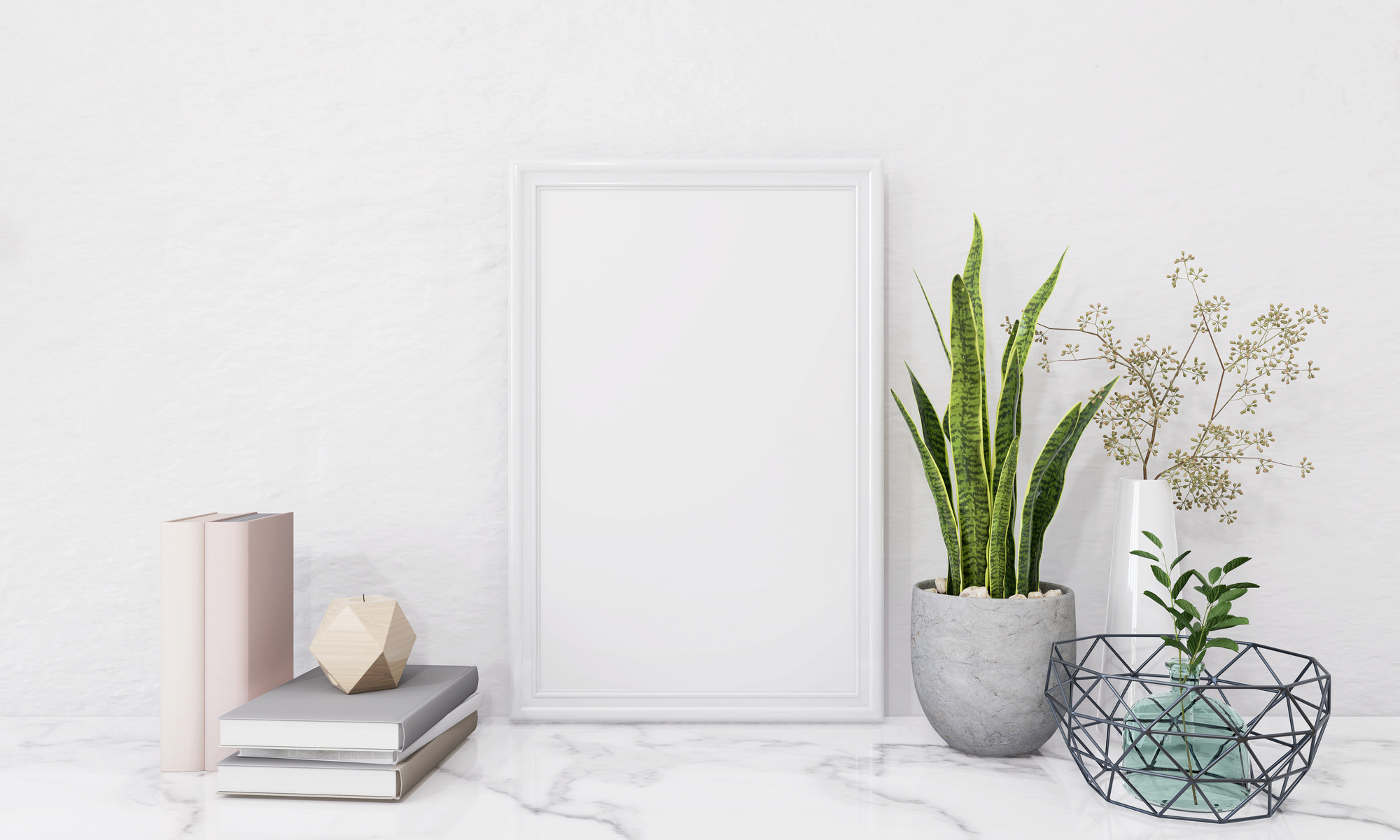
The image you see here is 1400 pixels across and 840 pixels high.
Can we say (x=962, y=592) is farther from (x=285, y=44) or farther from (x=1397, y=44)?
(x=285, y=44)

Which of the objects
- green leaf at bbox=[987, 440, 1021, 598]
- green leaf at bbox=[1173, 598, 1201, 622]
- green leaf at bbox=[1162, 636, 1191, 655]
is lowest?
green leaf at bbox=[1162, 636, 1191, 655]

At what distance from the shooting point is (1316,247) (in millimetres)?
938

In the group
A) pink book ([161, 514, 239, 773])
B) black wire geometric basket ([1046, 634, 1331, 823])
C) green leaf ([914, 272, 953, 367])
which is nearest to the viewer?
black wire geometric basket ([1046, 634, 1331, 823])

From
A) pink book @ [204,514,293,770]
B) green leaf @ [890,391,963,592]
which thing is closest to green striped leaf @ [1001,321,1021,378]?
green leaf @ [890,391,963,592]

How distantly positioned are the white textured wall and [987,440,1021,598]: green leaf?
128 millimetres

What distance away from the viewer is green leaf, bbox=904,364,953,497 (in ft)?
2.84

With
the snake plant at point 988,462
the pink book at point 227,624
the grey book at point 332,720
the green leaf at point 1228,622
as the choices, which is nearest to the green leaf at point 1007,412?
the snake plant at point 988,462

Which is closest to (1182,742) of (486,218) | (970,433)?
(970,433)

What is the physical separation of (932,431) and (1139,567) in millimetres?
240

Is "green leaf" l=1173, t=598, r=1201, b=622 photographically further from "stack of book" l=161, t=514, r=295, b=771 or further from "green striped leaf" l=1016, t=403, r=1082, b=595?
"stack of book" l=161, t=514, r=295, b=771

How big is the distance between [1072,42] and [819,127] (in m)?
0.30

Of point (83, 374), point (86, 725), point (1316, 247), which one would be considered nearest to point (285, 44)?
point (83, 374)

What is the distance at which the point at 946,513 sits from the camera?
2.78 feet

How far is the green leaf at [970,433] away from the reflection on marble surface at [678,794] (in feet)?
0.69
